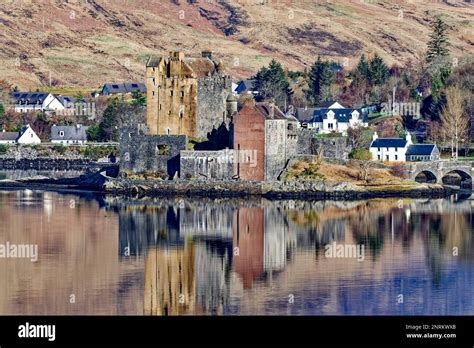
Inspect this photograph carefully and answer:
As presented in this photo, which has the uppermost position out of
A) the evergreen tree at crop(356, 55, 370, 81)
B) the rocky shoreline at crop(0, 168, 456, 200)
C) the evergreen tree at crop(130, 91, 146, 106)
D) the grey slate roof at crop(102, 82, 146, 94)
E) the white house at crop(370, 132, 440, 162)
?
the evergreen tree at crop(356, 55, 370, 81)

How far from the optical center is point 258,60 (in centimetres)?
19500

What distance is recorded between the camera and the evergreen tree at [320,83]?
125838 millimetres

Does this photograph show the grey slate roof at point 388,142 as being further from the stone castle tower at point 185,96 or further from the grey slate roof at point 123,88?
the grey slate roof at point 123,88

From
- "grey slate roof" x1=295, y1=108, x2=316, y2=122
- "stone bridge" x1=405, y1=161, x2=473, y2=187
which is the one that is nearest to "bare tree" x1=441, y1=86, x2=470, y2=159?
"stone bridge" x1=405, y1=161, x2=473, y2=187

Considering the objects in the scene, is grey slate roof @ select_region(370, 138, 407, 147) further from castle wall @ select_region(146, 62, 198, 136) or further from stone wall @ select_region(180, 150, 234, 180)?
stone wall @ select_region(180, 150, 234, 180)

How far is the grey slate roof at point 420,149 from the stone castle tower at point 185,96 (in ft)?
43.0

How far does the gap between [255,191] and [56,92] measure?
78.3 m

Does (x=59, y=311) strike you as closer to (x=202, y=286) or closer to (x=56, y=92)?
(x=202, y=286)

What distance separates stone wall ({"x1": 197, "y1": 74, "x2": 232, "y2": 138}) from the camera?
8838cm

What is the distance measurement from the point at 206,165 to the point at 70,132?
118 ft

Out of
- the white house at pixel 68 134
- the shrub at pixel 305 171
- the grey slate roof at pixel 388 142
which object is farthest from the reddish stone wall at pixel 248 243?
the white house at pixel 68 134

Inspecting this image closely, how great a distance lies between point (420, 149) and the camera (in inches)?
3735

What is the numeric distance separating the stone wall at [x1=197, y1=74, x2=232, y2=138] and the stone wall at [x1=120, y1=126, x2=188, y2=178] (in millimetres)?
3974
